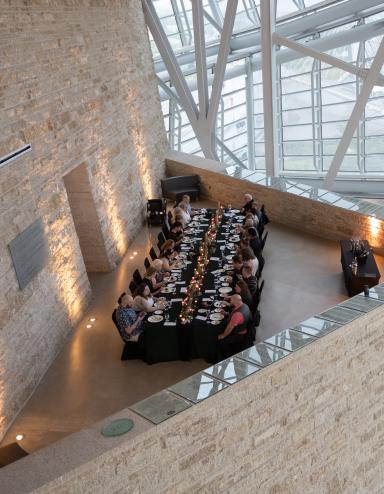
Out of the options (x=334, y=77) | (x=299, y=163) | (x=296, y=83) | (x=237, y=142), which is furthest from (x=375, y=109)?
(x=237, y=142)

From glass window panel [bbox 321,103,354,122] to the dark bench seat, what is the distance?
23.1ft

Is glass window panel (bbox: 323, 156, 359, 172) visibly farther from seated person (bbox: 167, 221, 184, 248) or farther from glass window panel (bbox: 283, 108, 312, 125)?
seated person (bbox: 167, 221, 184, 248)

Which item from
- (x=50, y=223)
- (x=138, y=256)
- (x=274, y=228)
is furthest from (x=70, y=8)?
(x=274, y=228)

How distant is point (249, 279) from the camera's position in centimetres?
986

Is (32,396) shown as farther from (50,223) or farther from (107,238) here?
(107,238)

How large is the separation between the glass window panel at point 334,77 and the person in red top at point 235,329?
13180 millimetres

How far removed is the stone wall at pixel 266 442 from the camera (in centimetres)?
555

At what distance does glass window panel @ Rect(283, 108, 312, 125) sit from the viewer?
20.8 metres

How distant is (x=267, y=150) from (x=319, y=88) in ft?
16.9

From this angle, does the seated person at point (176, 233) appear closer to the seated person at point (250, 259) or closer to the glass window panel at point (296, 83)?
the seated person at point (250, 259)

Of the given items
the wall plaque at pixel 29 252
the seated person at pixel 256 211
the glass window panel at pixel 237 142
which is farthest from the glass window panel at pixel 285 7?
the wall plaque at pixel 29 252

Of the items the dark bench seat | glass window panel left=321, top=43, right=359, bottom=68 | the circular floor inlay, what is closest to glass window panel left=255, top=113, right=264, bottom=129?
glass window panel left=321, top=43, right=359, bottom=68

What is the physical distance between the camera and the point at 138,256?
12781 mm

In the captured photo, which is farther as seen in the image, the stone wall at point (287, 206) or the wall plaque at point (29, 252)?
the stone wall at point (287, 206)
